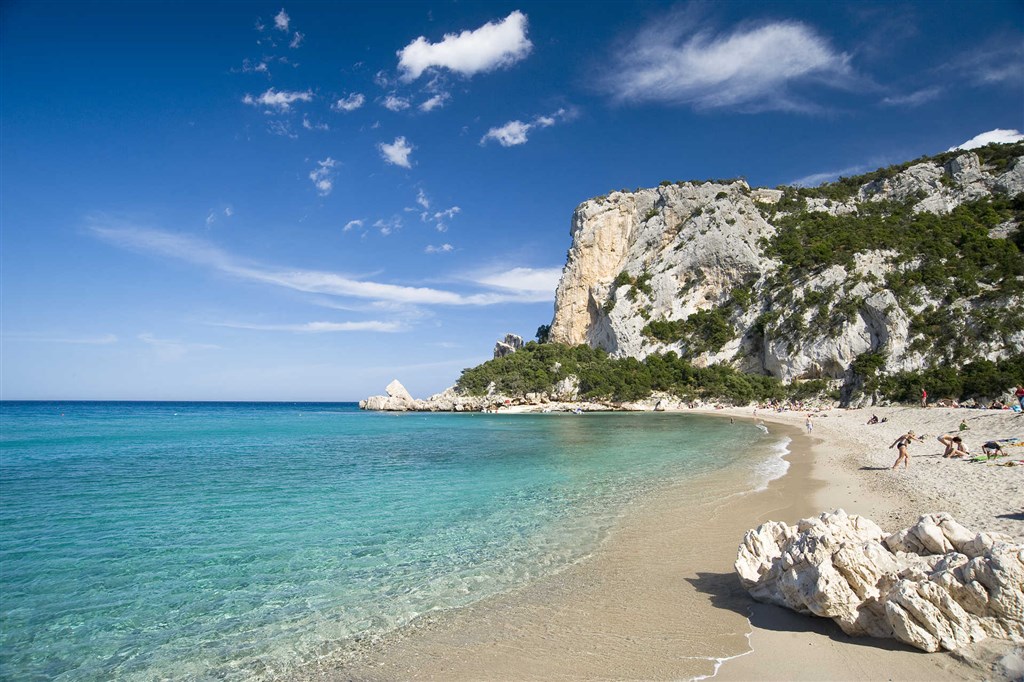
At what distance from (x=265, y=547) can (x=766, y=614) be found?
7.82 meters

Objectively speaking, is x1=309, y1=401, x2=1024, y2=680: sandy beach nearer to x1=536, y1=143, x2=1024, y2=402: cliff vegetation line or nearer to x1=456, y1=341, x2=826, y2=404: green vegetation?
x1=536, y1=143, x2=1024, y2=402: cliff vegetation line

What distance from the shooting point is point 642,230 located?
282 feet

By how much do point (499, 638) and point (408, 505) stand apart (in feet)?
23.5

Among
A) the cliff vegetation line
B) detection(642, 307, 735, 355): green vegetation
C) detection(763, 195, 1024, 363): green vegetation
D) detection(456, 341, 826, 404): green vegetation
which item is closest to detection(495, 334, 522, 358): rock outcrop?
the cliff vegetation line

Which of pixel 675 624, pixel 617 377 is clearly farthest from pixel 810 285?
pixel 675 624

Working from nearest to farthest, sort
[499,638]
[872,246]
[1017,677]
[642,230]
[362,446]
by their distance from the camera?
[1017,677] < [499,638] < [362,446] < [872,246] < [642,230]

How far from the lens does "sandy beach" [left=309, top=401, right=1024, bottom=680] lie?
4.58 meters

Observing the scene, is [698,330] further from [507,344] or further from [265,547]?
[265,547]

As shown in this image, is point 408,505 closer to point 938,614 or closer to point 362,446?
point 938,614

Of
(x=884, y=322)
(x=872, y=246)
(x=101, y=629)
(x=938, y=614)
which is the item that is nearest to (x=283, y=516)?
(x=101, y=629)

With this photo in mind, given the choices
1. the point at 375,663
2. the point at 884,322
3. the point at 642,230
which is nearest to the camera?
the point at 375,663

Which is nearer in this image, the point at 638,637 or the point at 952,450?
the point at 638,637

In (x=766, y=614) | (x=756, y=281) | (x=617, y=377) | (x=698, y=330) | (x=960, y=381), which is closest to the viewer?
(x=766, y=614)

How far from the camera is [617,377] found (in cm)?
6644
